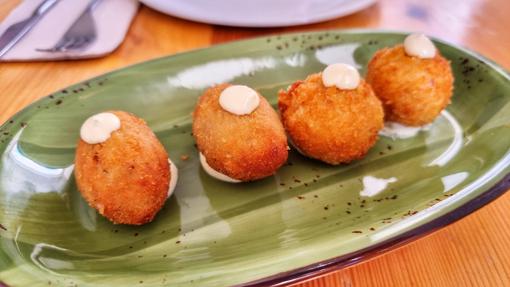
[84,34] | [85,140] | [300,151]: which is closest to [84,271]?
[85,140]

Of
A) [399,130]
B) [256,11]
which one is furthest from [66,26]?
[399,130]

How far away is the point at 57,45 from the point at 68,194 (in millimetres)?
618

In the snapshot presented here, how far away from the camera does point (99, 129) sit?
87 cm

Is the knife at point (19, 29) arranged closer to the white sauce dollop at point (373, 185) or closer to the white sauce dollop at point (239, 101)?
the white sauce dollop at point (239, 101)

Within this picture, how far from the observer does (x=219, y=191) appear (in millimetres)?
961

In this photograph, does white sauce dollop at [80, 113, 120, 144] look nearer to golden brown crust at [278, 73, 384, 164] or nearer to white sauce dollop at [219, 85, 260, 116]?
white sauce dollop at [219, 85, 260, 116]

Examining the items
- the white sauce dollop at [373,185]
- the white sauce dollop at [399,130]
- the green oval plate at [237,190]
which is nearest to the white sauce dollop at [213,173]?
the green oval plate at [237,190]

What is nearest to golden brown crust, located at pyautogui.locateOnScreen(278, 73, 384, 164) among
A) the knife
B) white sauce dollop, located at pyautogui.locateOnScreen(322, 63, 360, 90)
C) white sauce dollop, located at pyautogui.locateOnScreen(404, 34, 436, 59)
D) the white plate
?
white sauce dollop, located at pyautogui.locateOnScreen(322, 63, 360, 90)

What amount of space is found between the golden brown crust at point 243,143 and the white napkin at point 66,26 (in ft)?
1.92

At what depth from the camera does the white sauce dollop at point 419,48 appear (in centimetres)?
106

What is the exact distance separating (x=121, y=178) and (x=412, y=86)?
0.65 meters

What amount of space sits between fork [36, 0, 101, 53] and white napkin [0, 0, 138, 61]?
13 mm

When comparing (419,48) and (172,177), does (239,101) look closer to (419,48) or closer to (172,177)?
(172,177)

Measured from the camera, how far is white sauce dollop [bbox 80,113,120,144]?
2.84 ft
